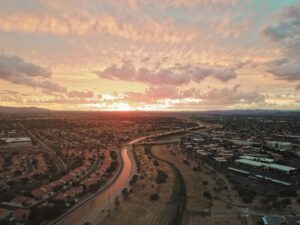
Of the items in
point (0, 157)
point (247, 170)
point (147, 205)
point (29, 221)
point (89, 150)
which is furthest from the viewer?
point (89, 150)

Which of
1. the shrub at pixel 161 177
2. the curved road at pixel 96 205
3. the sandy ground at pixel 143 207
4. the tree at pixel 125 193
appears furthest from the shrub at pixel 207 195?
the curved road at pixel 96 205

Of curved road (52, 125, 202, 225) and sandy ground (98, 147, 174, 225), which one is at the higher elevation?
sandy ground (98, 147, 174, 225)

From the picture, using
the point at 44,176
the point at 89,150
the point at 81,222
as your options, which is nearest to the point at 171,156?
the point at 89,150

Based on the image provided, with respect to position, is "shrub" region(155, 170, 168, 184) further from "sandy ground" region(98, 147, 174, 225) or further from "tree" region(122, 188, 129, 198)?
"tree" region(122, 188, 129, 198)

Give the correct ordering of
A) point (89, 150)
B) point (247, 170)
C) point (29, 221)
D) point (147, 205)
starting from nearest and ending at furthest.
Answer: point (29, 221)
point (147, 205)
point (247, 170)
point (89, 150)

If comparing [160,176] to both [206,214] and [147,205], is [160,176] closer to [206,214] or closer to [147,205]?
[147,205]

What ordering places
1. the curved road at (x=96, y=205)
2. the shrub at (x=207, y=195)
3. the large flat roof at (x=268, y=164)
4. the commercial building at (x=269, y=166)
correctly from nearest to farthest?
1. the curved road at (x=96, y=205)
2. the shrub at (x=207, y=195)
3. the commercial building at (x=269, y=166)
4. the large flat roof at (x=268, y=164)

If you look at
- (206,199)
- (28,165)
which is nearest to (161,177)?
(206,199)

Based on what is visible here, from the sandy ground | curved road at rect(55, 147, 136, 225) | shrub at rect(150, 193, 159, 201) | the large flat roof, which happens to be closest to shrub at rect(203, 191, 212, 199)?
the sandy ground

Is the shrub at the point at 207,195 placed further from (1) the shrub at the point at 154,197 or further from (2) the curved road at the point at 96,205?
(2) the curved road at the point at 96,205

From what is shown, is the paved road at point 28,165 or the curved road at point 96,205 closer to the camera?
the curved road at point 96,205

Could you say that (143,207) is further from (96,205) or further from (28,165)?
(28,165)
